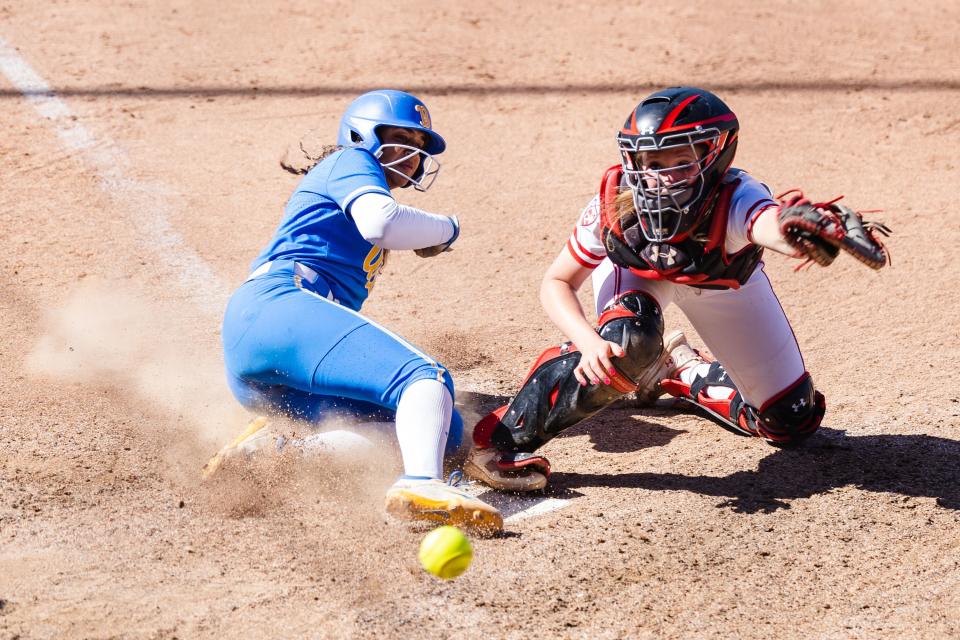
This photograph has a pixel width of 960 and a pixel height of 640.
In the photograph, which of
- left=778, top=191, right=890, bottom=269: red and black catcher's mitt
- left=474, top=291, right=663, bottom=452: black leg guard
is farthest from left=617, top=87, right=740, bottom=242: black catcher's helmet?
left=778, top=191, right=890, bottom=269: red and black catcher's mitt

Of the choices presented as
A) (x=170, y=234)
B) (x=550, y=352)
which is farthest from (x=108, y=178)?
(x=550, y=352)

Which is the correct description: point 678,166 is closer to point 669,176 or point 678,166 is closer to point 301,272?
point 669,176

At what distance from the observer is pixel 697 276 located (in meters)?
4.21

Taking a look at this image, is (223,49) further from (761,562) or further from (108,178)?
(761,562)

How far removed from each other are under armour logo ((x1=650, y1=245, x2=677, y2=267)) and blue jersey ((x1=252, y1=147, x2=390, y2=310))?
1.07m

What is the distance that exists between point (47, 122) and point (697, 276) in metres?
5.64

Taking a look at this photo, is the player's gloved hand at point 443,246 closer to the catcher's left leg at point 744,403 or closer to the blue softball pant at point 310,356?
the blue softball pant at point 310,356

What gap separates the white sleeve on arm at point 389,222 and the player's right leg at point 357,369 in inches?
12.4

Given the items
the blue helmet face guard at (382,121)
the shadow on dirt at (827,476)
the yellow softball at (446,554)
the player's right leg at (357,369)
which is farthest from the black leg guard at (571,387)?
the blue helmet face guard at (382,121)

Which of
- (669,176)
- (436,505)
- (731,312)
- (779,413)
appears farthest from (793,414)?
(436,505)

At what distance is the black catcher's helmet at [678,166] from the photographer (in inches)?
158

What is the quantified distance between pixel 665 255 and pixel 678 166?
349 mm

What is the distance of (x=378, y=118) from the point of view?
15.2 feet

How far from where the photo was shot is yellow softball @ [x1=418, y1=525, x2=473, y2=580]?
3432 millimetres
